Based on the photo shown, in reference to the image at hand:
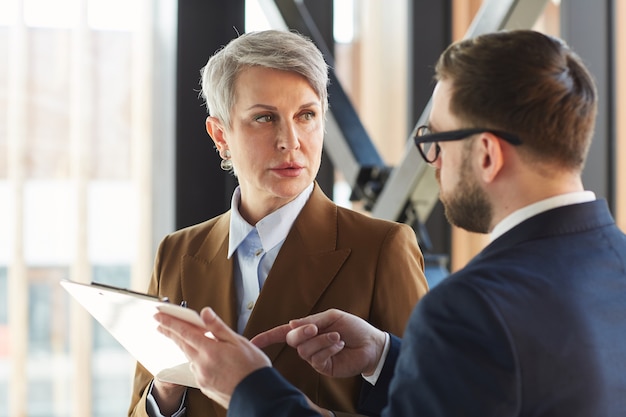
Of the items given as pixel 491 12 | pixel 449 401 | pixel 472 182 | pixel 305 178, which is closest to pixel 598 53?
pixel 491 12

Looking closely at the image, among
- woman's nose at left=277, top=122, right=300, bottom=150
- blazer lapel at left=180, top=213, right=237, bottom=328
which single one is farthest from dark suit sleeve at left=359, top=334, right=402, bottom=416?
woman's nose at left=277, top=122, right=300, bottom=150

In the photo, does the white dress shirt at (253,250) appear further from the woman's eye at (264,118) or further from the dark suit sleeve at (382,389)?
the dark suit sleeve at (382,389)

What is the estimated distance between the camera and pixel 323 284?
4.91 feet

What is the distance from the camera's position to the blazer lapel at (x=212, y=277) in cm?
154

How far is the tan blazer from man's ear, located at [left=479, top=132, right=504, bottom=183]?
0.40 metres

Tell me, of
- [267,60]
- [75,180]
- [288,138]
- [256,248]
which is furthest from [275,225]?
[75,180]

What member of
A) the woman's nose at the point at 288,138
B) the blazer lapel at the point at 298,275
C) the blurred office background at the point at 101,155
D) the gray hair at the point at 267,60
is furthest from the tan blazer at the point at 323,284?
the blurred office background at the point at 101,155

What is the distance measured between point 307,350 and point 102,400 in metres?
1.52

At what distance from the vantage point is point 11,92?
2.55m

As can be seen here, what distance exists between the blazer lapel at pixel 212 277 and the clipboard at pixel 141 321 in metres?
0.17

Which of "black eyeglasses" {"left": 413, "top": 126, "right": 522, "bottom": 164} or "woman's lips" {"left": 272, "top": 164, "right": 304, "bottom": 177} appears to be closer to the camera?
"black eyeglasses" {"left": 413, "top": 126, "right": 522, "bottom": 164}

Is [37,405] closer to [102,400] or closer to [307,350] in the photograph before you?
[102,400]

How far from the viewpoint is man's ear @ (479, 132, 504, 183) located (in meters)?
1.10

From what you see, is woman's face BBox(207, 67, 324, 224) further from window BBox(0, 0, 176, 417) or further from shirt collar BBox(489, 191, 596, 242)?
window BBox(0, 0, 176, 417)
